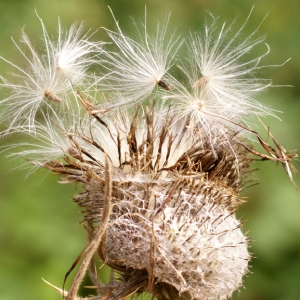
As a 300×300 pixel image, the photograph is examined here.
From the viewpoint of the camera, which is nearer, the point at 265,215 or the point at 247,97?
the point at 247,97

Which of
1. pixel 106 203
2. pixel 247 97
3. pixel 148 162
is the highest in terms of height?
pixel 247 97

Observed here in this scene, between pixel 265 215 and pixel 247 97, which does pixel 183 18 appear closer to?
pixel 265 215

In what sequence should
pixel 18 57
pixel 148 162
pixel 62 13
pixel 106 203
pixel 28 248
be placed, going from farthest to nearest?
pixel 62 13, pixel 28 248, pixel 18 57, pixel 148 162, pixel 106 203

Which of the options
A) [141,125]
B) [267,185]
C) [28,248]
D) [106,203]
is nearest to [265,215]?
[267,185]

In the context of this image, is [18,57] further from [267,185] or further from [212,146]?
[267,185]

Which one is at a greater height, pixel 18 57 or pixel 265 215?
pixel 18 57

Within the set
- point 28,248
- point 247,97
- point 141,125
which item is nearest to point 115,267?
point 141,125

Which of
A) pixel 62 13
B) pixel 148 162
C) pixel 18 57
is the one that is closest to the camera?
pixel 148 162
